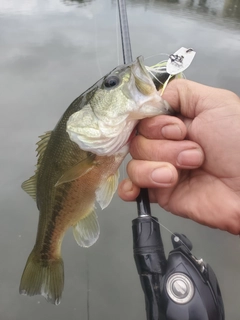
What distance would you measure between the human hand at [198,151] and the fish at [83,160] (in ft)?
0.17

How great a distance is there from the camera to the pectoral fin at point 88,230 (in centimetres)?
103

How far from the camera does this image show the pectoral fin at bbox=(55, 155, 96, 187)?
879 mm

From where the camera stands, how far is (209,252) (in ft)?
5.17

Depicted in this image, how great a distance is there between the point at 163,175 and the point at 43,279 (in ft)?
1.80

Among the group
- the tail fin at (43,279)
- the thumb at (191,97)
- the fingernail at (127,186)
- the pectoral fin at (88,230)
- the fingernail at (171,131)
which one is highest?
the thumb at (191,97)

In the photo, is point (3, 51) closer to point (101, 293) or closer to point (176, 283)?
point (101, 293)

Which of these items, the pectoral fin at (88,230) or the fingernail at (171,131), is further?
the pectoral fin at (88,230)

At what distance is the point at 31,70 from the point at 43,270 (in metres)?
2.09

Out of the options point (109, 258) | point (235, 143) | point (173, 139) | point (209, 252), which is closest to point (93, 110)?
point (173, 139)

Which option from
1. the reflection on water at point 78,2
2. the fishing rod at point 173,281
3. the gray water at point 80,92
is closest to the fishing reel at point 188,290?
the fishing rod at point 173,281

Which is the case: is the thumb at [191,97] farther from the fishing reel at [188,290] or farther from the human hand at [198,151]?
the fishing reel at [188,290]

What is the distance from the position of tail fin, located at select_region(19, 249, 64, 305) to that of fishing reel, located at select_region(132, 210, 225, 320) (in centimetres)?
36

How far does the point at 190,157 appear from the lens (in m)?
0.87

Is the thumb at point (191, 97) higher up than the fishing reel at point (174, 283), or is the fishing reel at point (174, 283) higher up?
the thumb at point (191, 97)
